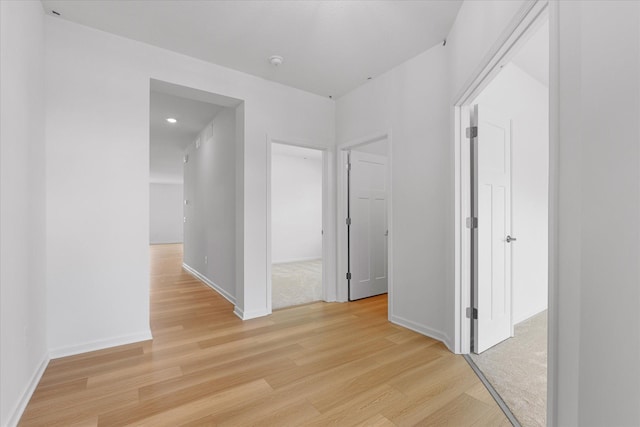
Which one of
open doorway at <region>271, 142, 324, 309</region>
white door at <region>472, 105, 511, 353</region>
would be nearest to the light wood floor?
white door at <region>472, 105, 511, 353</region>

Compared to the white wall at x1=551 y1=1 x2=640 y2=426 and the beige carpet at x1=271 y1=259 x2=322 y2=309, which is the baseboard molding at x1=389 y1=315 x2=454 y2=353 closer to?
the beige carpet at x1=271 y1=259 x2=322 y2=309

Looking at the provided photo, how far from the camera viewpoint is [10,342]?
1.55m

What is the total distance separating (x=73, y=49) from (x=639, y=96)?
346 centimetres

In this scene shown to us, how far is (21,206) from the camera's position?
1.74 meters

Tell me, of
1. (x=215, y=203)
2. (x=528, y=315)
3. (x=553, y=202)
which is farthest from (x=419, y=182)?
(x=215, y=203)

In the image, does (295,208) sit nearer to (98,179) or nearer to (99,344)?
(98,179)

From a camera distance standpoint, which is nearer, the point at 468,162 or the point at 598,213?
the point at 598,213

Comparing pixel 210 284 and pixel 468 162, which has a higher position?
pixel 468 162

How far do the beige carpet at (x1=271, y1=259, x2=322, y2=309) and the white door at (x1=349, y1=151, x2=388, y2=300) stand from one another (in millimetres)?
681

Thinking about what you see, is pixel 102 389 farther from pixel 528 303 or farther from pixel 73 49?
pixel 528 303

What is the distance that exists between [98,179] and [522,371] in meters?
3.62

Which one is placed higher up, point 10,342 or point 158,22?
point 158,22

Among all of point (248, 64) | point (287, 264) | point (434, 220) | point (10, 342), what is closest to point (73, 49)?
point (248, 64)

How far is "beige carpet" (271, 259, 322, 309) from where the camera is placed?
13.0 feet
